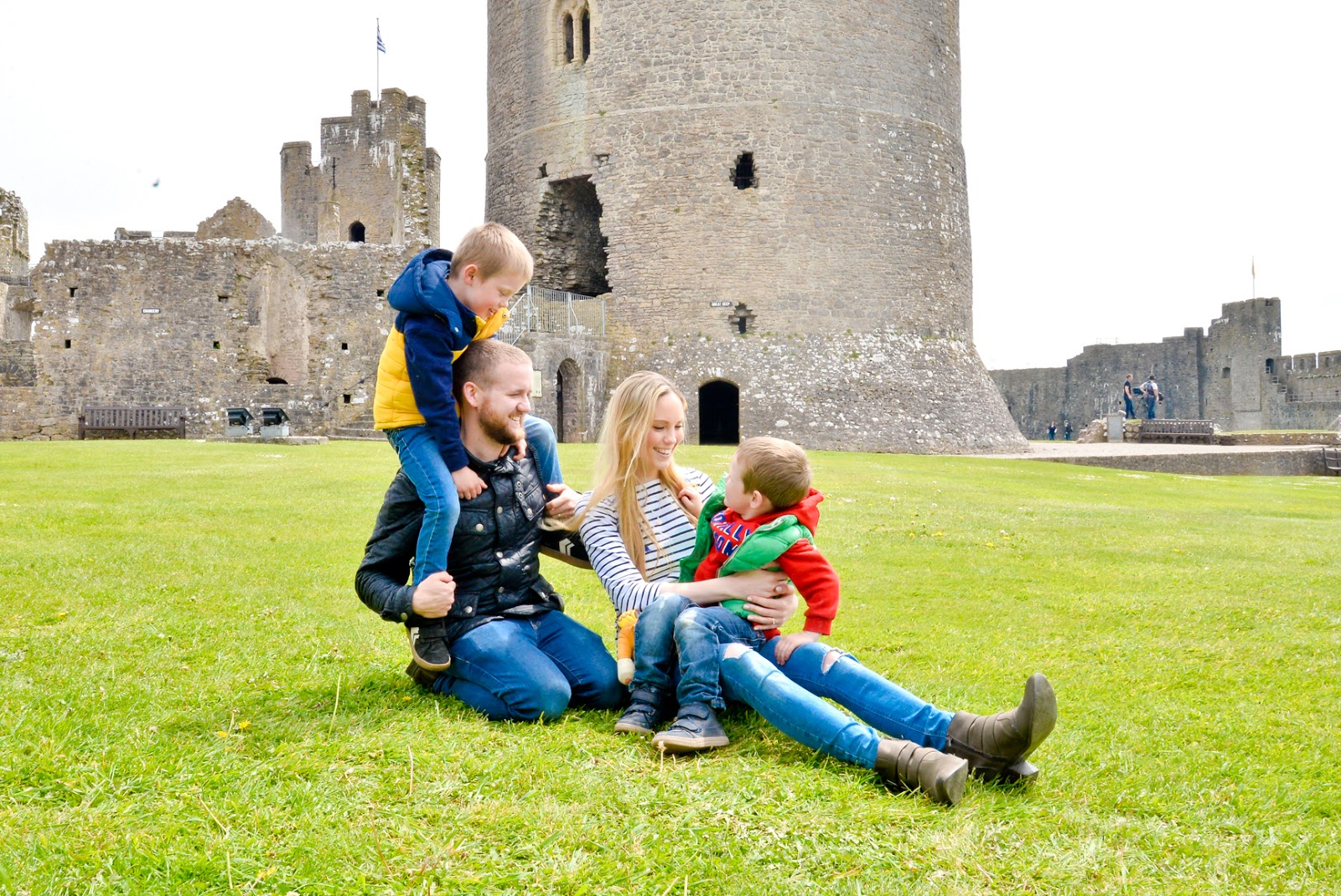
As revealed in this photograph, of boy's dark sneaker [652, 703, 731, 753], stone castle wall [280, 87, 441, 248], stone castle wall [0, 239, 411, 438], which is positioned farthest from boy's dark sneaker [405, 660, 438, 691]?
stone castle wall [280, 87, 441, 248]

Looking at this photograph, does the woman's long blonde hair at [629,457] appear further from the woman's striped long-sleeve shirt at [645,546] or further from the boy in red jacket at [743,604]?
the boy in red jacket at [743,604]

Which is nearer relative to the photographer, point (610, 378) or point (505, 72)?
point (610, 378)

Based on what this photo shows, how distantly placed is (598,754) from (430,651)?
2.37ft

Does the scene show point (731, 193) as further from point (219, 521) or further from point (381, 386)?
point (381, 386)

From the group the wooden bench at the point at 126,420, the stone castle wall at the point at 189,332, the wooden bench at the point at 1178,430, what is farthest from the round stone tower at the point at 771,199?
the wooden bench at the point at 126,420

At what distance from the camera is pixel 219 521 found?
321 inches

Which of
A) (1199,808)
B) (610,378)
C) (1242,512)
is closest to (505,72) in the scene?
(610,378)

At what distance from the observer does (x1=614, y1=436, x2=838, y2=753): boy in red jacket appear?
363 cm

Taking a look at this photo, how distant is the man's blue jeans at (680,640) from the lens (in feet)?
11.9

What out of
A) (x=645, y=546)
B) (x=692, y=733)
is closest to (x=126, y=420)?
(x=645, y=546)

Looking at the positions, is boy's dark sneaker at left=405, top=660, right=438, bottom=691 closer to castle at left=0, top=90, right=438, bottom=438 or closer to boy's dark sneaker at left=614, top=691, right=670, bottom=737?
boy's dark sneaker at left=614, top=691, right=670, bottom=737

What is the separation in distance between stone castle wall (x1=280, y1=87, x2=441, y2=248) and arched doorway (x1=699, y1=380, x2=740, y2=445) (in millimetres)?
12932

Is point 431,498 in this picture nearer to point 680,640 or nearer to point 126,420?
point 680,640

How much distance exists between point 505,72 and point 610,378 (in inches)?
292
